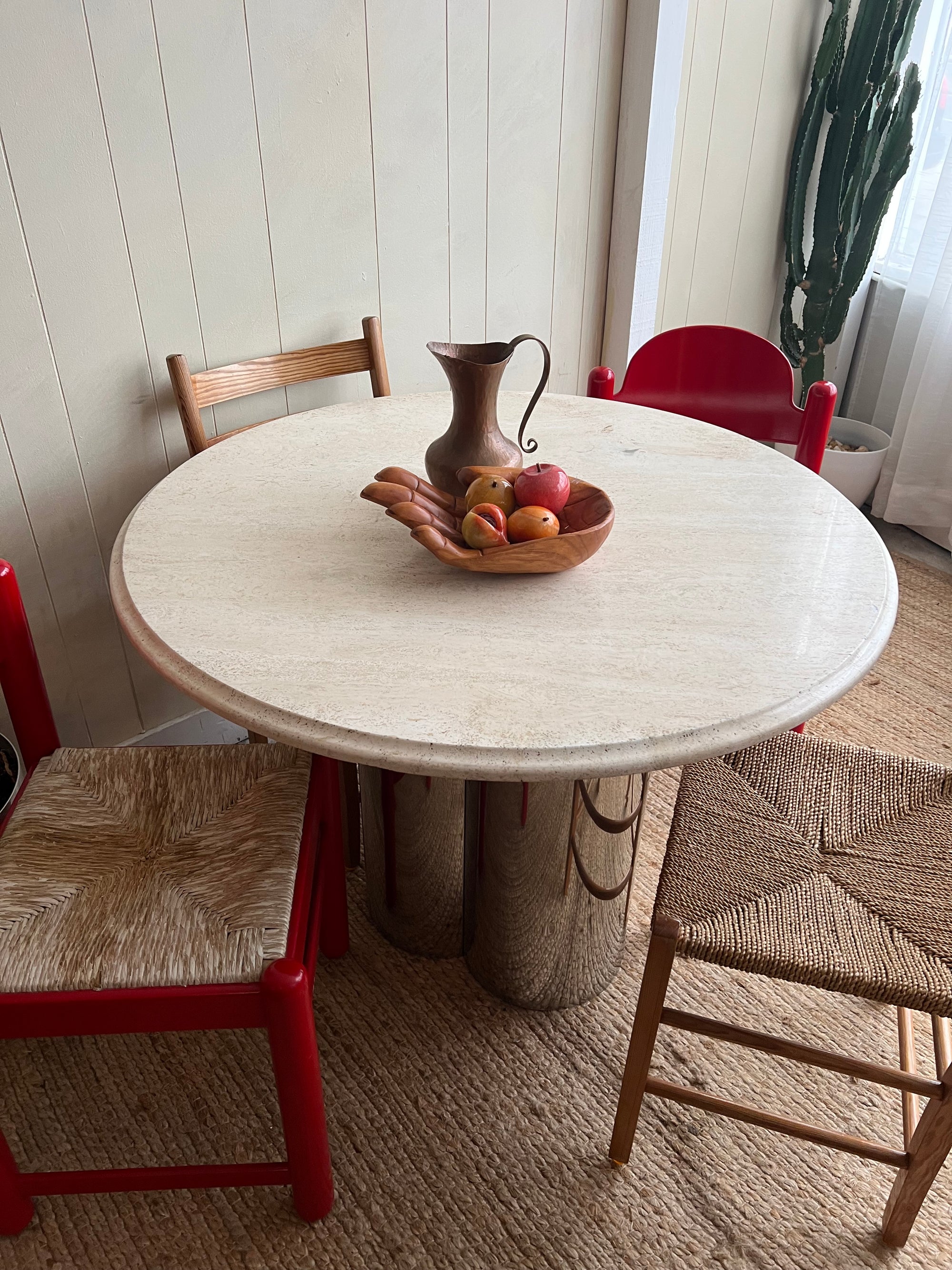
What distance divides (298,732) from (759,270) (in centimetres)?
251

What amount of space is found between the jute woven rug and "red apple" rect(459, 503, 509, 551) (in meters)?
0.82

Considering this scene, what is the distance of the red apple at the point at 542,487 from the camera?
119cm

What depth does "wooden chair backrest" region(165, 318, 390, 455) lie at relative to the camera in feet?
5.43

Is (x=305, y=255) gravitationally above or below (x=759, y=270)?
above

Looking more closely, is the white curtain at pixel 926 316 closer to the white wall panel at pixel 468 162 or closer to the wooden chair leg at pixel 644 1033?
the white wall panel at pixel 468 162

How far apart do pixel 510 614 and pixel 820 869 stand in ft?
1.64

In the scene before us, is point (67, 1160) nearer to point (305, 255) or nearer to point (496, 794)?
point (496, 794)

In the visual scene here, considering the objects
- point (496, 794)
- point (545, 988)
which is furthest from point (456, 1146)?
point (496, 794)

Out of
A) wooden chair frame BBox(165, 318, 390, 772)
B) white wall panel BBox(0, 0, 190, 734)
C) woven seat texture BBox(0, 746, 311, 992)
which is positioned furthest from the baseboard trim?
woven seat texture BBox(0, 746, 311, 992)

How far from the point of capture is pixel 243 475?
1460mm

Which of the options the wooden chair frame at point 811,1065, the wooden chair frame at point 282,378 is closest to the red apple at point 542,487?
the wooden chair frame at point 811,1065

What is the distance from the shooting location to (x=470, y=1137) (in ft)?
4.50

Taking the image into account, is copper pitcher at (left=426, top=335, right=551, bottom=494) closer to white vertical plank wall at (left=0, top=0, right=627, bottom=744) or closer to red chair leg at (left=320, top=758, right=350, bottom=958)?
red chair leg at (left=320, top=758, right=350, bottom=958)

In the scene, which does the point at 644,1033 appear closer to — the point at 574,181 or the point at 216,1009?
the point at 216,1009
